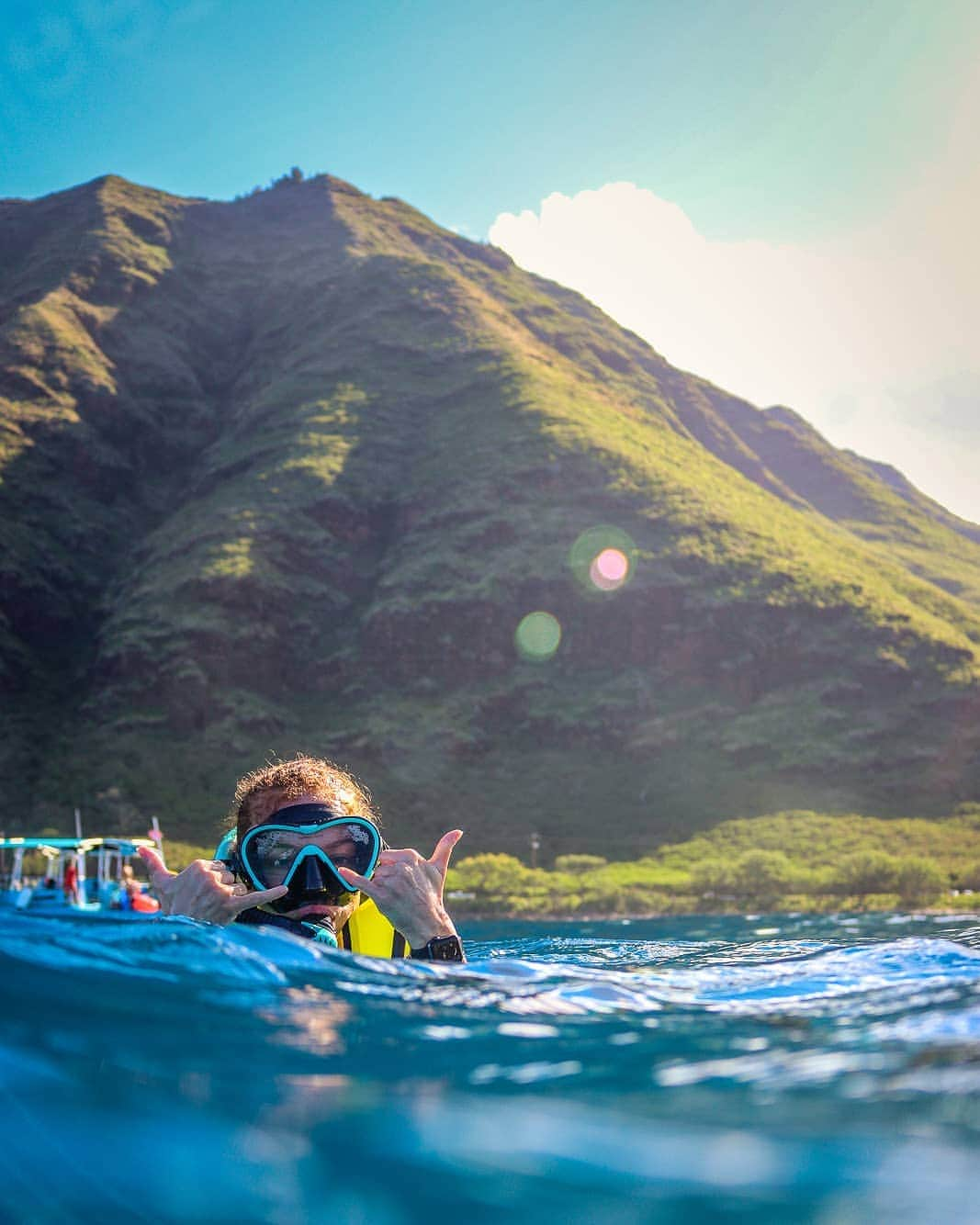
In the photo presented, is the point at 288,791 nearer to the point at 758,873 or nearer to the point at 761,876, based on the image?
the point at 761,876

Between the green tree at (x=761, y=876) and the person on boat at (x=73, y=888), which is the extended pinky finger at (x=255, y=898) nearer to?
the person on boat at (x=73, y=888)

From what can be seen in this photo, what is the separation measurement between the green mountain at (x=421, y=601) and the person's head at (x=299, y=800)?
2727 inches

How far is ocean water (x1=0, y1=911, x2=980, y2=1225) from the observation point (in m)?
1.99

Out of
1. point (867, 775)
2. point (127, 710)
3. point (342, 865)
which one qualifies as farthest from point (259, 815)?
point (127, 710)

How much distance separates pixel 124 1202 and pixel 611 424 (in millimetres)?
122896

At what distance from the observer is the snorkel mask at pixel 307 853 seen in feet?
13.5

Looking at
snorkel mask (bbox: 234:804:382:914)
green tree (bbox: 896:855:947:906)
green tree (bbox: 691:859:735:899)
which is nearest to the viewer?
snorkel mask (bbox: 234:804:382:914)

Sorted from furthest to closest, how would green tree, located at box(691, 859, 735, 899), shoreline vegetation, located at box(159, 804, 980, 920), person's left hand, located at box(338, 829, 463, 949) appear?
green tree, located at box(691, 859, 735, 899), shoreline vegetation, located at box(159, 804, 980, 920), person's left hand, located at box(338, 829, 463, 949)

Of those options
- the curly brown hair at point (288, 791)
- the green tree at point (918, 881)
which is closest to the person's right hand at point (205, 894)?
the curly brown hair at point (288, 791)

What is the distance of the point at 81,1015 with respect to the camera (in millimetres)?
2752

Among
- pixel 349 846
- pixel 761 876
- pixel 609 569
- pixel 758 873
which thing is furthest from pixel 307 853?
pixel 609 569

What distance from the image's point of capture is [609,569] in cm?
9425

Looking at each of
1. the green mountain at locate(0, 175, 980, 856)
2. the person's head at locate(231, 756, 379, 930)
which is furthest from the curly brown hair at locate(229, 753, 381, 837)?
the green mountain at locate(0, 175, 980, 856)

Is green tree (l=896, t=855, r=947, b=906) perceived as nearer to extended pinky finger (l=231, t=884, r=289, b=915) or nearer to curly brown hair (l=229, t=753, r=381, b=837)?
curly brown hair (l=229, t=753, r=381, b=837)
